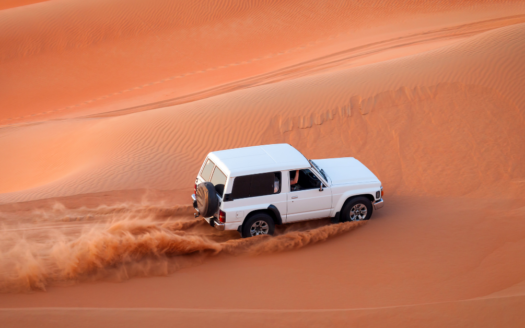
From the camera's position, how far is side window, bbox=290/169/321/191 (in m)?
8.09

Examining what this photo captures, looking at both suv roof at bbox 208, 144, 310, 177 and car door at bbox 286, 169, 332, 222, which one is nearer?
suv roof at bbox 208, 144, 310, 177

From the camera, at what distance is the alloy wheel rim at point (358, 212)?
8305 mm

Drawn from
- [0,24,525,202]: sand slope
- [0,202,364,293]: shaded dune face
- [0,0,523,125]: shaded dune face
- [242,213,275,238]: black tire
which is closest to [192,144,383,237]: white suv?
[242,213,275,238]: black tire

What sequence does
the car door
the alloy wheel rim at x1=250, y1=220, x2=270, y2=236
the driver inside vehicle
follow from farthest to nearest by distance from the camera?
the driver inside vehicle
the car door
the alloy wheel rim at x1=250, y1=220, x2=270, y2=236

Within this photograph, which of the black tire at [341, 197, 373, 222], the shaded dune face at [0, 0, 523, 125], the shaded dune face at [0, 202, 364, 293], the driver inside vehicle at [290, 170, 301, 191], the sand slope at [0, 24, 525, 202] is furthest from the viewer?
the shaded dune face at [0, 0, 523, 125]

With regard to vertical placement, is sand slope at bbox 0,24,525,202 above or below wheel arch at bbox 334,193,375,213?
above

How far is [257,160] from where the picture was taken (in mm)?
7934

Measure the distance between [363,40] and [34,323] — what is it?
2226 cm

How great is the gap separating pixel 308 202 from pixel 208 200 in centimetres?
184

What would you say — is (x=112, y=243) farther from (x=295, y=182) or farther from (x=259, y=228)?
(x=295, y=182)

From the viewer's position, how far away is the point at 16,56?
82.3 feet

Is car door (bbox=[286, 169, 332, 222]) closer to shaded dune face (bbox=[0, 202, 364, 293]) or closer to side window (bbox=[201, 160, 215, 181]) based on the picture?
shaded dune face (bbox=[0, 202, 364, 293])

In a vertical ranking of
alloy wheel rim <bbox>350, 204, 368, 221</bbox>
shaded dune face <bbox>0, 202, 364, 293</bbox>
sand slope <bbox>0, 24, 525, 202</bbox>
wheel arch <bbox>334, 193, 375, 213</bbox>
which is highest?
sand slope <bbox>0, 24, 525, 202</bbox>

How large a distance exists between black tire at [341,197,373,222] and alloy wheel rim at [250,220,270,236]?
1511 millimetres
